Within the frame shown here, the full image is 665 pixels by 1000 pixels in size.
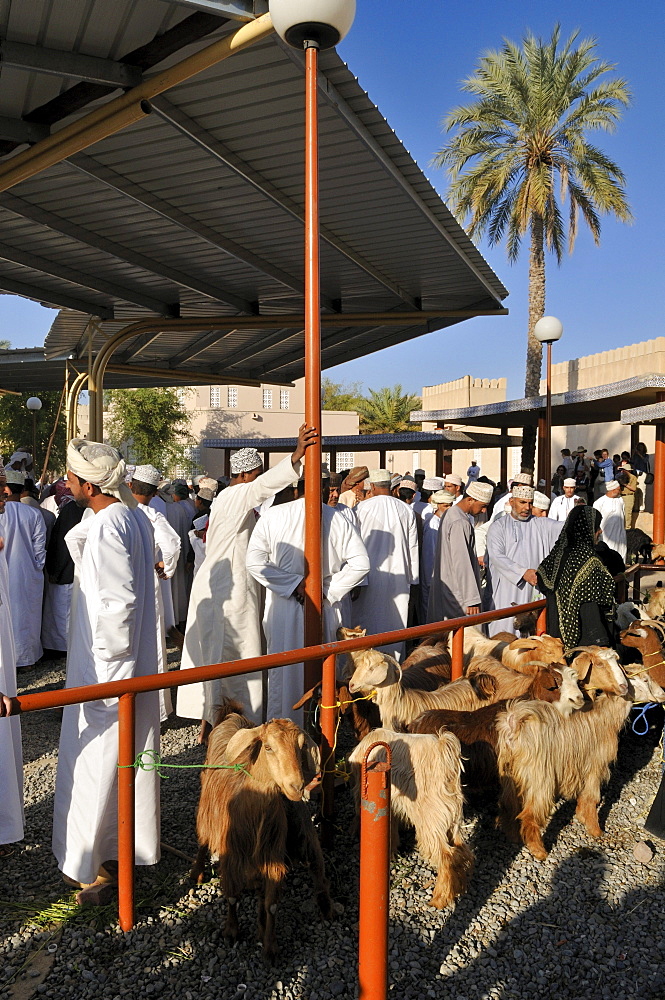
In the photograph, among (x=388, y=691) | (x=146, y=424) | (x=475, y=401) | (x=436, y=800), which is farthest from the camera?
(x=146, y=424)

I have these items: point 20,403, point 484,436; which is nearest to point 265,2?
point 484,436

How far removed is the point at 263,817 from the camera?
120 inches

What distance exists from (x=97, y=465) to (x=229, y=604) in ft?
6.93

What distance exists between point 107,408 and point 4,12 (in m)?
37.3

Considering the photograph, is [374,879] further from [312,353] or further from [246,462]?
[246,462]

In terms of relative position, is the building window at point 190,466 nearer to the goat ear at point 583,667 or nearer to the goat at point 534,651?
the goat at point 534,651

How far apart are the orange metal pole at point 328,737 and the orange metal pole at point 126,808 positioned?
102 cm

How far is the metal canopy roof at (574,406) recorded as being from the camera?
499 inches

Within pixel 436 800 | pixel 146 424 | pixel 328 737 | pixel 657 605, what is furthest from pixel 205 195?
pixel 146 424

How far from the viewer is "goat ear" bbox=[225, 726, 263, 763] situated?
310 cm

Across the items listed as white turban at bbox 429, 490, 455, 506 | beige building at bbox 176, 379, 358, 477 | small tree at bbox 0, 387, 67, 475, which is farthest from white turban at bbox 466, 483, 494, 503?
beige building at bbox 176, 379, 358, 477

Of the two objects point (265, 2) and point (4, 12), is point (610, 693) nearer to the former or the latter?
point (265, 2)

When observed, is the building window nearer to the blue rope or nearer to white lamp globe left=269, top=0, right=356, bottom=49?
the blue rope

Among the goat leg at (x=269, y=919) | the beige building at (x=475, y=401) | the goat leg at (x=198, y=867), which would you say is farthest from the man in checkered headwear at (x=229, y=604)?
the beige building at (x=475, y=401)
